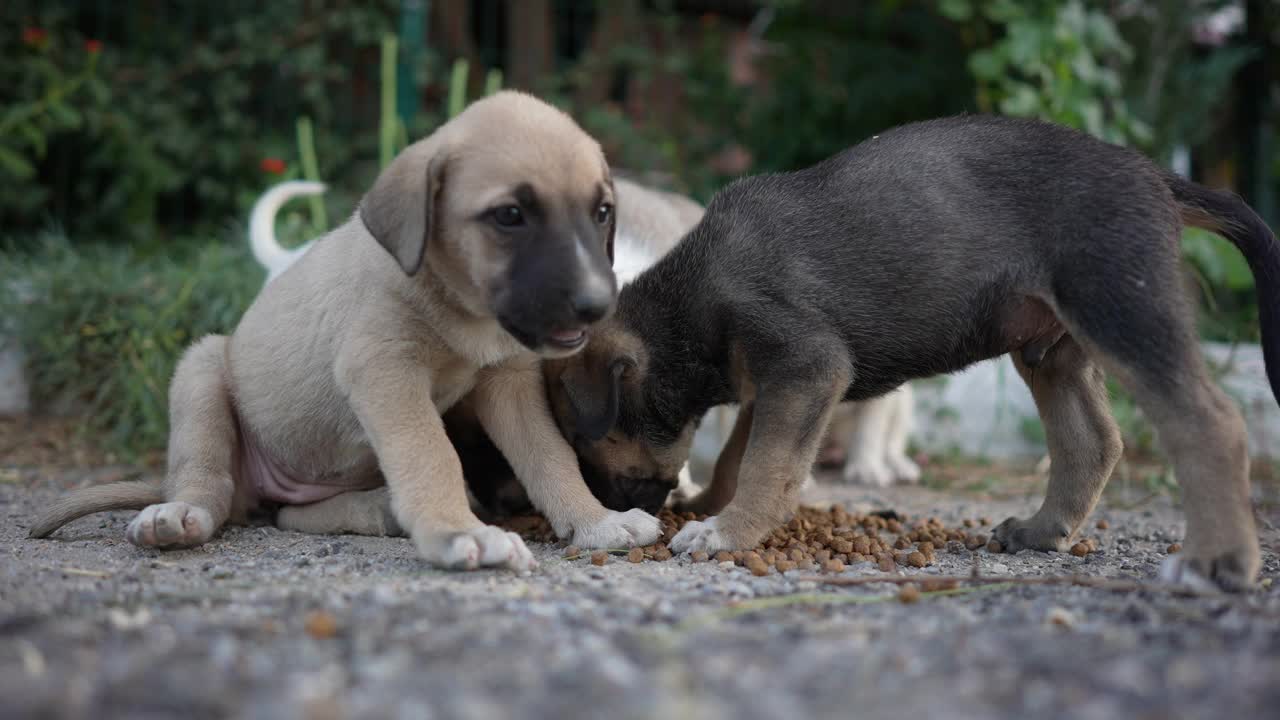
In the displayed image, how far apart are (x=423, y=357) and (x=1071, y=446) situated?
2.09 metres

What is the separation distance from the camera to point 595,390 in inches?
148

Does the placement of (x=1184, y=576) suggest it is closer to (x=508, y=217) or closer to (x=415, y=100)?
(x=508, y=217)

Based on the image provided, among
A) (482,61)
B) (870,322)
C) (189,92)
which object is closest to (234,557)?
(870,322)

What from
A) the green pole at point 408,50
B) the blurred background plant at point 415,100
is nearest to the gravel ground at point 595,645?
the blurred background plant at point 415,100

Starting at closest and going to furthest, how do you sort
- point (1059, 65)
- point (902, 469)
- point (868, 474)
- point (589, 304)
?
point (589, 304)
point (868, 474)
point (902, 469)
point (1059, 65)

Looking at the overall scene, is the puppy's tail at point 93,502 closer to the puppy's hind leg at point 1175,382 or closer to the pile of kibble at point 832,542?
the pile of kibble at point 832,542

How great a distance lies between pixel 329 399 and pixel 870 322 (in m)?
1.78

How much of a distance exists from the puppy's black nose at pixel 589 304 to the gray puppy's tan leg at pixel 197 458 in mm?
1399

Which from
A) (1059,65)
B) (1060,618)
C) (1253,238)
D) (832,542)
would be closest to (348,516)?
(832,542)

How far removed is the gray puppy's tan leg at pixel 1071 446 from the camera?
146 inches

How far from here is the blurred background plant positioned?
20.4 feet

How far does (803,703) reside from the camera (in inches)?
72.7

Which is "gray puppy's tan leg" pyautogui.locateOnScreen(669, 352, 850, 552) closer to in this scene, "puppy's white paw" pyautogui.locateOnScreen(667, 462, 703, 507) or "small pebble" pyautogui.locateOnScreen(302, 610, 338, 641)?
"puppy's white paw" pyautogui.locateOnScreen(667, 462, 703, 507)

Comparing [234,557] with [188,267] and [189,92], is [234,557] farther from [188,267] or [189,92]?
[189,92]
